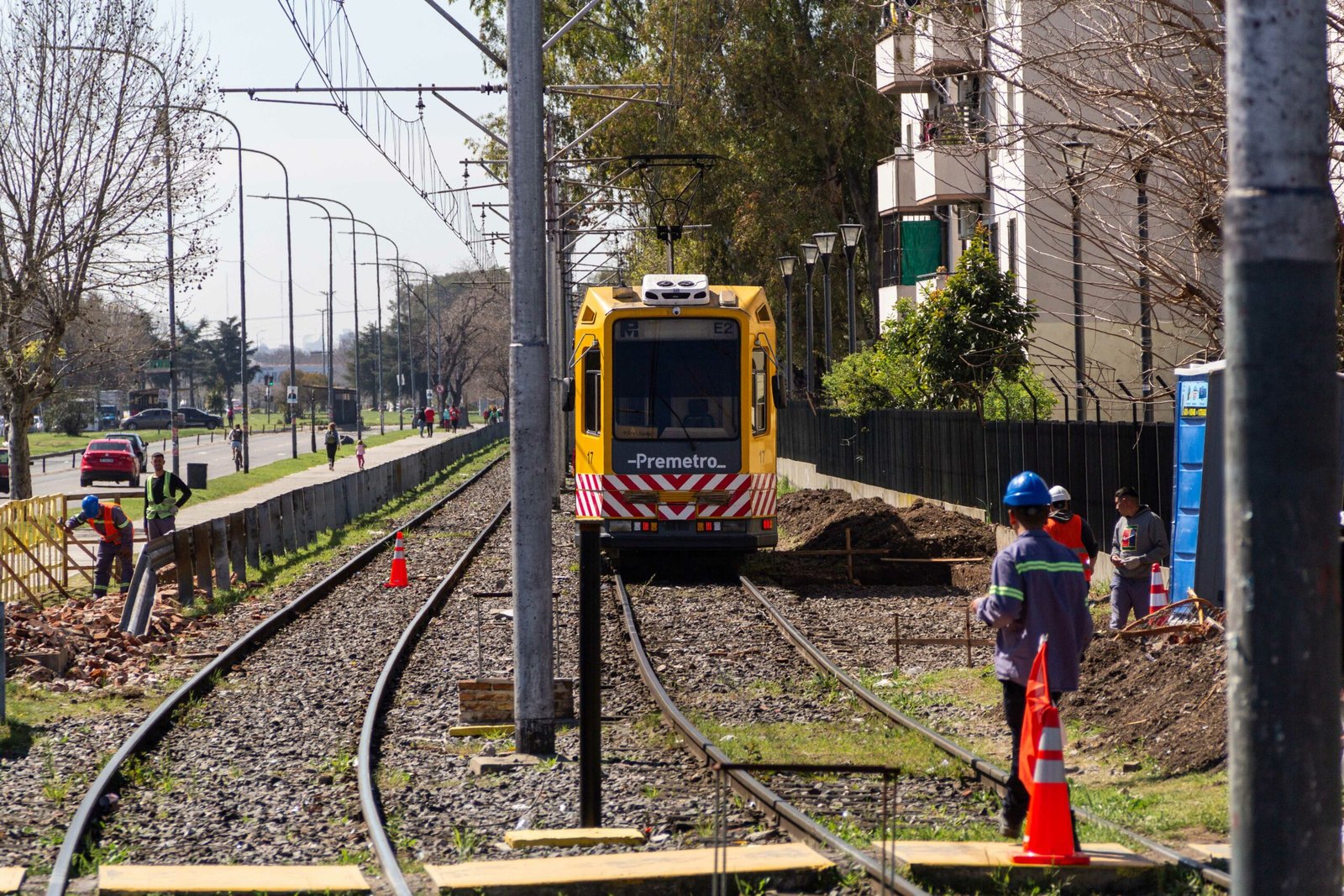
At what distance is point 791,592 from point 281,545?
10.4 m

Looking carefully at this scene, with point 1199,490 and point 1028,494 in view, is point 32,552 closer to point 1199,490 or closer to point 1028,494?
point 1199,490

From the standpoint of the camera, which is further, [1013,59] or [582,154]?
[582,154]

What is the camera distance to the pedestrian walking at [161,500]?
20.6 m

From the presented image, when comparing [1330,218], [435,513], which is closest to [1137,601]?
[1330,218]

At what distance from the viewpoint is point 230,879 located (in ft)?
23.6

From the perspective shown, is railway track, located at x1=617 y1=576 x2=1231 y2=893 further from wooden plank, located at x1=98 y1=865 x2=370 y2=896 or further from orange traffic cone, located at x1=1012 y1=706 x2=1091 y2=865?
wooden plank, located at x1=98 y1=865 x2=370 y2=896

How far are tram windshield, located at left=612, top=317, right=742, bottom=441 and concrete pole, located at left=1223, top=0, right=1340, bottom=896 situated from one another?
17.1 m

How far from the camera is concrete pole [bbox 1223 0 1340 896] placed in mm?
3246

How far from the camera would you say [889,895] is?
261 inches

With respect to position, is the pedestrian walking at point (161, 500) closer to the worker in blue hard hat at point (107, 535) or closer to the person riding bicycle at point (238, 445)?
the worker in blue hard hat at point (107, 535)

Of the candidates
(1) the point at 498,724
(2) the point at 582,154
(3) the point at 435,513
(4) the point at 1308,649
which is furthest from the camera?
(2) the point at 582,154

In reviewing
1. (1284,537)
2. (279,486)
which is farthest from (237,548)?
(279,486)

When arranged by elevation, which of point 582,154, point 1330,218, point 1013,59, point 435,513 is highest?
point 582,154

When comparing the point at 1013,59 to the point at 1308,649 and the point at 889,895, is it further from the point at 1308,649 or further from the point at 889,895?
the point at 1308,649
